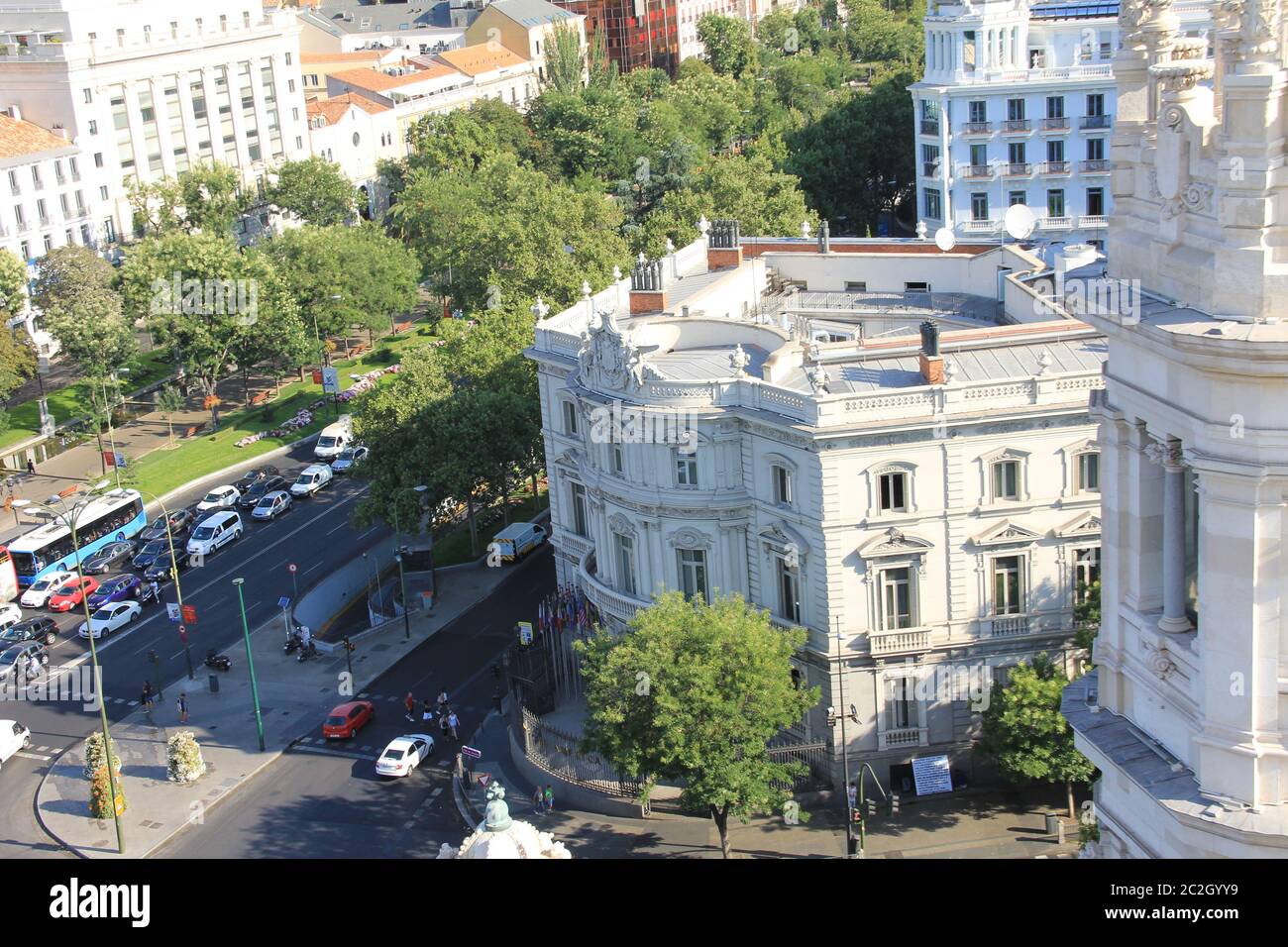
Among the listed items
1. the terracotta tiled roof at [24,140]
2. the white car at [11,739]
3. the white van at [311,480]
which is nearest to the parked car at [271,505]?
the white van at [311,480]

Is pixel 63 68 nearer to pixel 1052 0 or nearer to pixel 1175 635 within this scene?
pixel 1052 0

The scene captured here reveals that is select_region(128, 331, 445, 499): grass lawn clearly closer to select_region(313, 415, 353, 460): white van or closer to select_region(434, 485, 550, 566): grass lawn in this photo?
select_region(313, 415, 353, 460): white van

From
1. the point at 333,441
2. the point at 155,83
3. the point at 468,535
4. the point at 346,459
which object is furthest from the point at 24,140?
the point at 468,535

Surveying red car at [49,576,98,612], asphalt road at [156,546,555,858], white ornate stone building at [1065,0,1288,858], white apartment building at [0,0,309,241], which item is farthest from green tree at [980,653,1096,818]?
white apartment building at [0,0,309,241]

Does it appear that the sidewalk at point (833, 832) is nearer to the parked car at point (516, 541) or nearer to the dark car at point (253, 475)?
the parked car at point (516, 541)

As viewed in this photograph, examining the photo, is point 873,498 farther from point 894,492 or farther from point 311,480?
point 311,480

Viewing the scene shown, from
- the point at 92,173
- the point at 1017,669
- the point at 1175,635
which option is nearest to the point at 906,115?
the point at 92,173
